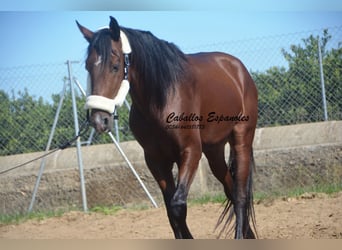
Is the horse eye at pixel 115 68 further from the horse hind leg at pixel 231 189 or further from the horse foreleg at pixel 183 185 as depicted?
the horse hind leg at pixel 231 189

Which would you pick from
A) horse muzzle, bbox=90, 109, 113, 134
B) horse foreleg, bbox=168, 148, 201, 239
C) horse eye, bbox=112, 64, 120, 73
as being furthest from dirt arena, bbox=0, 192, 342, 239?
horse eye, bbox=112, 64, 120, 73

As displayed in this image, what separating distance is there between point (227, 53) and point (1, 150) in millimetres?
1852

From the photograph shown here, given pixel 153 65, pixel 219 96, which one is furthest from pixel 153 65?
pixel 219 96

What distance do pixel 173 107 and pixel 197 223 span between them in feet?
3.67

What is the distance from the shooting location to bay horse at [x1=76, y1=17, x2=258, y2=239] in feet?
10.4

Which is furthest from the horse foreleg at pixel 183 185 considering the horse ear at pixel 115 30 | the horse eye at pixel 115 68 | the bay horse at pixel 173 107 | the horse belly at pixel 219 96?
the horse ear at pixel 115 30

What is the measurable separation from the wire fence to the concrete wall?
0.11 m

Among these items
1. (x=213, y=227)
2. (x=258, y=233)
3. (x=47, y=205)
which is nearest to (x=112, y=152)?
(x=47, y=205)

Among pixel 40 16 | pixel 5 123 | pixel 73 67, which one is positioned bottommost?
pixel 5 123

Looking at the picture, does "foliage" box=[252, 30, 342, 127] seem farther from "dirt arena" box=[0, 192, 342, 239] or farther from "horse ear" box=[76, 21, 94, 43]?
"horse ear" box=[76, 21, 94, 43]

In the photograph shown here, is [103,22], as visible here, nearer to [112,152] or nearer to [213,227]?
[112,152]

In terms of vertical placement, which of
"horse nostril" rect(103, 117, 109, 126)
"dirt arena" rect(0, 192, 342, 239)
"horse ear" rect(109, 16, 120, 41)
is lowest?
"dirt arena" rect(0, 192, 342, 239)

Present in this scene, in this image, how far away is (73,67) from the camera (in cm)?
Answer: 413

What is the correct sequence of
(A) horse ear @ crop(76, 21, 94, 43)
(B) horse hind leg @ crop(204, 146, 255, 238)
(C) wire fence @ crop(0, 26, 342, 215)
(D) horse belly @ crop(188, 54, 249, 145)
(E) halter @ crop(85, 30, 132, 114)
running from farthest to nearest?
(C) wire fence @ crop(0, 26, 342, 215) < (B) horse hind leg @ crop(204, 146, 255, 238) < (D) horse belly @ crop(188, 54, 249, 145) < (A) horse ear @ crop(76, 21, 94, 43) < (E) halter @ crop(85, 30, 132, 114)
